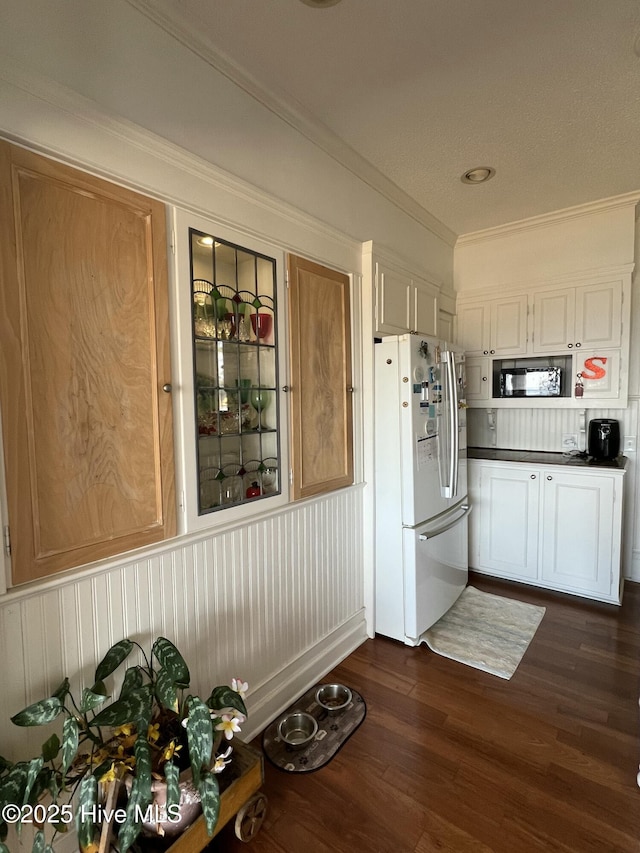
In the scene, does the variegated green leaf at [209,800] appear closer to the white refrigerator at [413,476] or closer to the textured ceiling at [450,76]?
the white refrigerator at [413,476]

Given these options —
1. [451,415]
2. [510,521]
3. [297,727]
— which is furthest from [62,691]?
[510,521]

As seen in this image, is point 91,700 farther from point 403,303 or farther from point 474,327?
point 474,327

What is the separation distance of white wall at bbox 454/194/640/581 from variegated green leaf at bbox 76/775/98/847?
361 cm

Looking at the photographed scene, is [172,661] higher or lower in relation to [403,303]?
lower

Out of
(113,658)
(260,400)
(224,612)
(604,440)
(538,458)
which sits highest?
(260,400)

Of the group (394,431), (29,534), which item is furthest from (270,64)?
(29,534)

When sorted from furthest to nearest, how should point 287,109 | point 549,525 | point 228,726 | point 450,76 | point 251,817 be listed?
point 549,525, point 287,109, point 450,76, point 251,817, point 228,726

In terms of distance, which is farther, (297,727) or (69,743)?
(297,727)

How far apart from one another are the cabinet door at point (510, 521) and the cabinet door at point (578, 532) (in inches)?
3.2

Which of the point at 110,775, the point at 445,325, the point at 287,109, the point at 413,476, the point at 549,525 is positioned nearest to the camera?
the point at 110,775

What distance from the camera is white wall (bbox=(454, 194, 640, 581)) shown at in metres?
3.00

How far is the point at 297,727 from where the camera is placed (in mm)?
1907

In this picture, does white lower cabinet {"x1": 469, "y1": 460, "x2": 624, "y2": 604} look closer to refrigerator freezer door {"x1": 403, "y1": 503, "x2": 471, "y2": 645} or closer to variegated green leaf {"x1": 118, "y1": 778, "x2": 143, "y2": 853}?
refrigerator freezer door {"x1": 403, "y1": 503, "x2": 471, "y2": 645}

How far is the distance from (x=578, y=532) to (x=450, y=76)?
285 centimetres
